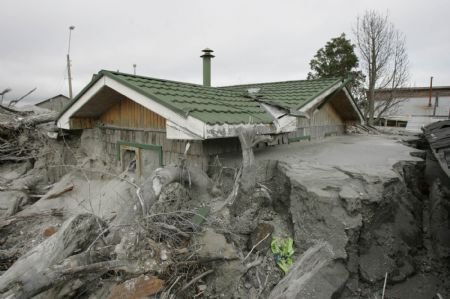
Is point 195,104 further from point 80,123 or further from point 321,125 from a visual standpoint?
point 321,125

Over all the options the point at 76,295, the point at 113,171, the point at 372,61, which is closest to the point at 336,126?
the point at 113,171

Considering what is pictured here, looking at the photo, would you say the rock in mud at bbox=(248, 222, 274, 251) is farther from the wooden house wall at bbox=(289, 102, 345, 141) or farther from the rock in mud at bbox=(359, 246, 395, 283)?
the wooden house wall at bbox=(289, 102, 345, 141)

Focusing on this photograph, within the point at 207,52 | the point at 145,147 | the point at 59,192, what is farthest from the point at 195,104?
the point at 207,52

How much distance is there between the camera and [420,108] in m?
26.7

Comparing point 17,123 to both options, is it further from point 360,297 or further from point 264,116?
point 360,297

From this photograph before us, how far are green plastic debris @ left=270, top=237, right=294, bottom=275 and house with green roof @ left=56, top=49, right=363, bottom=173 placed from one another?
1.60m

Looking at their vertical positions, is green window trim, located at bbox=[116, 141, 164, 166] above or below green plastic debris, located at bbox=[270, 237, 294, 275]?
above

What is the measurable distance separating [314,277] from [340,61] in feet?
61.8

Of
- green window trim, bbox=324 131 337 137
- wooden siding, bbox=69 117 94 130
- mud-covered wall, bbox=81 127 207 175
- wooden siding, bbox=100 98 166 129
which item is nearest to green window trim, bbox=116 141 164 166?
mud-covered wall, bbox=81 127 207 175

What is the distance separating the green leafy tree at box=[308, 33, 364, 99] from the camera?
18797mm

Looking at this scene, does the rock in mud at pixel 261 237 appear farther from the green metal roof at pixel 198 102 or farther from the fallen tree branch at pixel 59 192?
the fallen tree branch at pixel 59 192

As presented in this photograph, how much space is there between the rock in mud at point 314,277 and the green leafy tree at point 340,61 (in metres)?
17.8

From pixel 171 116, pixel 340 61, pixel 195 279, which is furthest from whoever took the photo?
pixel 340 61

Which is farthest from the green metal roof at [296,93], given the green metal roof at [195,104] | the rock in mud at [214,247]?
the rock in mud at [214,247]
